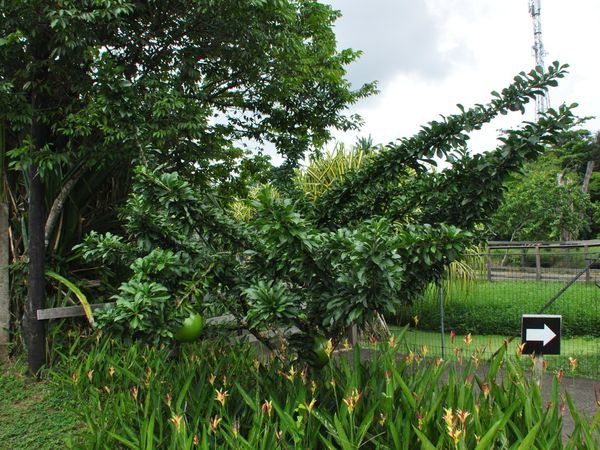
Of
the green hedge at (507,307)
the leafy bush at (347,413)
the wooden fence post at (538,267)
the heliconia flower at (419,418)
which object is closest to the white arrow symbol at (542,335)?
the leafy bush at (347,413)

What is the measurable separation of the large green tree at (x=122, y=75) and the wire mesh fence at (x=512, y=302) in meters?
4.74

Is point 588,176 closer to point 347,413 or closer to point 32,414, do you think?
point 347,413

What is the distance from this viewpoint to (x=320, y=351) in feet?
8.77

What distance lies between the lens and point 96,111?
4012 mm

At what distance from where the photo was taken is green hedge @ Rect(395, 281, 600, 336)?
29.3 feet

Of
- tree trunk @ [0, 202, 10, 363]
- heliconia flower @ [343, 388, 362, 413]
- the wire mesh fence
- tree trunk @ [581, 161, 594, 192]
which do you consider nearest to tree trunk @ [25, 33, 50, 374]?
tree trunk @ [0, 202, 10, 363]

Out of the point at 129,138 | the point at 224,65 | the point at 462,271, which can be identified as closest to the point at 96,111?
the point at 129,138

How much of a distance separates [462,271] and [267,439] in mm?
7915

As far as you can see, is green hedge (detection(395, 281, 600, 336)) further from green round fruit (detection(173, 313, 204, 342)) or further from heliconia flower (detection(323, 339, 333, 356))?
green round fruit (detection(173, 313, 204, 342))

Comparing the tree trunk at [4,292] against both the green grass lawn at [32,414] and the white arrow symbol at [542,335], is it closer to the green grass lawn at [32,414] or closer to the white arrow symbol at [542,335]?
the green grass lawn at [32,414]

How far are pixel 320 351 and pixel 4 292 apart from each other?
12.9 ft

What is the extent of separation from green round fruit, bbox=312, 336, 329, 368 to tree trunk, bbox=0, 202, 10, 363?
385 cm

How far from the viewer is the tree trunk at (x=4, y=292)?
499 centimetres

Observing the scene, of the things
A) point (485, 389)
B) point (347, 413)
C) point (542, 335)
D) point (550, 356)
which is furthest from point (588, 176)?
point (347, 413)
